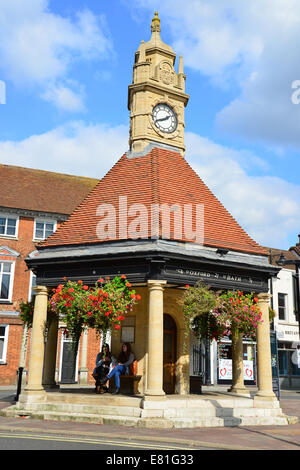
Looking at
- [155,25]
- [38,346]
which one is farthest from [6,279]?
[155,25]

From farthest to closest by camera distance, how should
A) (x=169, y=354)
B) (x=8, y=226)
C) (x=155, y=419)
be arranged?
(x=8, y=226) < (x=169, y=354) < (x=155, y=419)

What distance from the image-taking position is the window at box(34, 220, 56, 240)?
99.2 ft

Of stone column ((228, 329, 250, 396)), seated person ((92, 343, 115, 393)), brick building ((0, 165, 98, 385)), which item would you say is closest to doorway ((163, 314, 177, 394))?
seated person ((92, 343, 115, 393))

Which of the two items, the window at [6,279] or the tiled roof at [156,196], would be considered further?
the window at [6,279]

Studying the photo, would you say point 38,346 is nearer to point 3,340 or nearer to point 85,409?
point 85,409

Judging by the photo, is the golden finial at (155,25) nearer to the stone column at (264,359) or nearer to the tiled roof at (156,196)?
the tiled roof at (156,196)

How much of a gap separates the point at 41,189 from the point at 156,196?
63.8ft

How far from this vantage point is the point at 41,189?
3247cm

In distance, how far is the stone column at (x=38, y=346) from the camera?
536 inches

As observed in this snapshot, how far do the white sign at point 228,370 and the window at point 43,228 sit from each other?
15.7 metres

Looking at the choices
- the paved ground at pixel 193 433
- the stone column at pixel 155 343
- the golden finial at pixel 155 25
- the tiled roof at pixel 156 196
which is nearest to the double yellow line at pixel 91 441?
the paved ground at pixel 193 433
